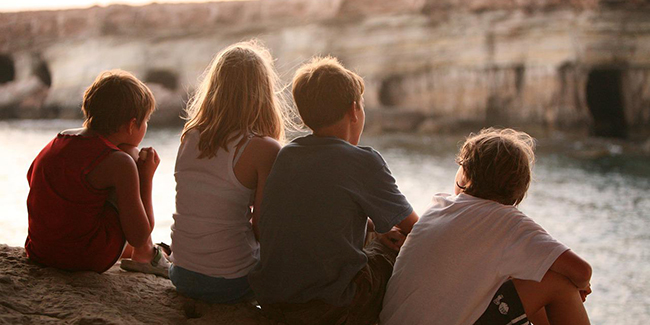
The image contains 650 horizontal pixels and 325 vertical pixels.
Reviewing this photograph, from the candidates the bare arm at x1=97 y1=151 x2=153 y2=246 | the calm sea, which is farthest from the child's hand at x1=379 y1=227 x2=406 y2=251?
the calm sea

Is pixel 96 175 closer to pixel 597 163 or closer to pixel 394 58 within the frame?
pixel 597 163

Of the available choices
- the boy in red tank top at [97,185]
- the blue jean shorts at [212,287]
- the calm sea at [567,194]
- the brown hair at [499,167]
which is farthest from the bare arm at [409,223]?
the calm sea at [567,194]

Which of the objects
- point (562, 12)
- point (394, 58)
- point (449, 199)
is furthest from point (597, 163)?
point (449, 199)

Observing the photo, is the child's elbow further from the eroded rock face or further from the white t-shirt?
the eroded rock face

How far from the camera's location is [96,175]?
1922 mm

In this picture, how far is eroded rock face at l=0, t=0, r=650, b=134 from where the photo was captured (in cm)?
1402

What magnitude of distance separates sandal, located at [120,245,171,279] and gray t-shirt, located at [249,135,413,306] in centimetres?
68

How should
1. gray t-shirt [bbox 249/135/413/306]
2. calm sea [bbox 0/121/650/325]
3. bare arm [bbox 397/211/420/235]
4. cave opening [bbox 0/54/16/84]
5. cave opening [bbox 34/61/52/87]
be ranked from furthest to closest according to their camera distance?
cave opening [bbox 0/54/16/84] < cave opening [bbox 34/61/52/87] < calm sea [bbox 0/121/650/325] < bare arm [bbox 397/211/420/235] < gray t-shirt [bbox 249/135/413/306]

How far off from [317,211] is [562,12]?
13.9m

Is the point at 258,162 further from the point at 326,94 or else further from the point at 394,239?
the point at 394,239

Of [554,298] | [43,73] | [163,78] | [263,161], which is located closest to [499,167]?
[554,298]

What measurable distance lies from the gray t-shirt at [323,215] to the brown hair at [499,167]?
0.76 ft

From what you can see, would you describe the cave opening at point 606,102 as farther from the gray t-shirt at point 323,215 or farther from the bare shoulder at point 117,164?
the bare shoulder at point 117,164

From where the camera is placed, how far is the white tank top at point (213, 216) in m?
1.91
